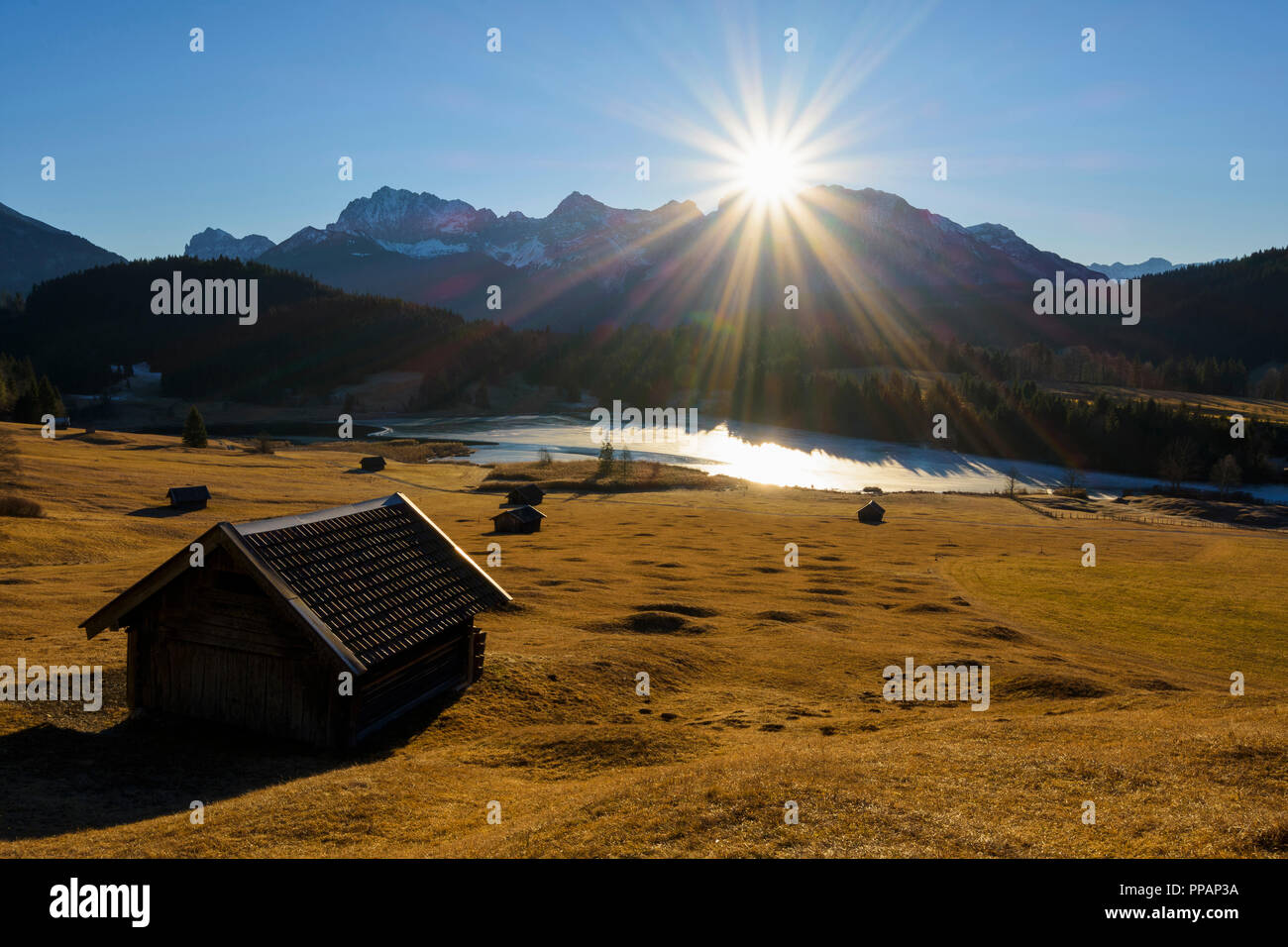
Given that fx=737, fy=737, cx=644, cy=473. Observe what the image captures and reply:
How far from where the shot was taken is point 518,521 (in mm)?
60594

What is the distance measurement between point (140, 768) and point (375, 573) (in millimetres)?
6722

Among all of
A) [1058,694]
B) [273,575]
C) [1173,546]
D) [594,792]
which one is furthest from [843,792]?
[1173,546]

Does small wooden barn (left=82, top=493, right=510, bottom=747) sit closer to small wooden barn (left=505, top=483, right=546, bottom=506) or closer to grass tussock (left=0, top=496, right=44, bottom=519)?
grass tussock (left=0, top=496, right=44, bottom=519)

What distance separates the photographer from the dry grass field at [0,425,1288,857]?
492 inches

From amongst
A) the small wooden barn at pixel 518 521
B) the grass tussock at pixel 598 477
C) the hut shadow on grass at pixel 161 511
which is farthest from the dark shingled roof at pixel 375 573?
the grass tussock at pixel 598 477

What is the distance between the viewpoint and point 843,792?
1384 centimetres

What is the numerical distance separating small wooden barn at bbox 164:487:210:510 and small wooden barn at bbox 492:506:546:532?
2459 cm

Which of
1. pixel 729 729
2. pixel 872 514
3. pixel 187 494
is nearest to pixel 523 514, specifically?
pixel 187 494

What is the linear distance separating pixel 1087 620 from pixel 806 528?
33.9 metres

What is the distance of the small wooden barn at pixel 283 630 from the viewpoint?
1788cm

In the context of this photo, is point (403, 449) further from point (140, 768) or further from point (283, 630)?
point (140, 768)

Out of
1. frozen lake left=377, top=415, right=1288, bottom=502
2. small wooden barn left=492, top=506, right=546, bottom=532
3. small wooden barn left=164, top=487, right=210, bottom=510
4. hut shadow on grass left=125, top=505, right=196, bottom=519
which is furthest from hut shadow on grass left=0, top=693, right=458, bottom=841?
frozen lake left=377, top=415, right=1288, bottom=502

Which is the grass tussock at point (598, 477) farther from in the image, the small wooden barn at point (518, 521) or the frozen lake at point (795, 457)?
the small wooden barn at point (518, 521)
